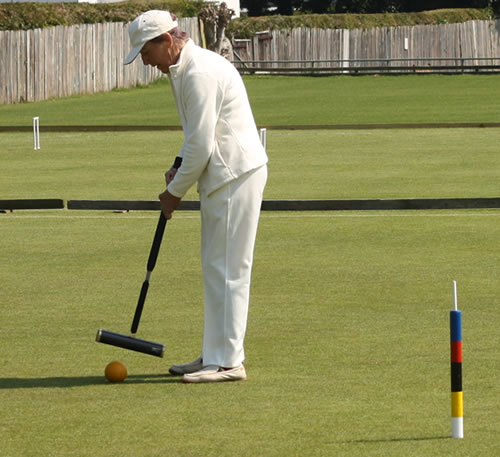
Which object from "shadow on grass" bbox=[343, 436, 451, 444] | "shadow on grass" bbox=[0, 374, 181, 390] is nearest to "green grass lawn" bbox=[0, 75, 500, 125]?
"shadow on grass" bbox=[0, 374, 181, 390]

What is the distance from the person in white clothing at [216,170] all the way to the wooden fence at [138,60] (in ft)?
97.7

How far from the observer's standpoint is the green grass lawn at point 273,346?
18.9ft

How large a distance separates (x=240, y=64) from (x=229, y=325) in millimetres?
44619

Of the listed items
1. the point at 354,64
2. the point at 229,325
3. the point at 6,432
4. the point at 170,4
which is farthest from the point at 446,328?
the point at 354,64

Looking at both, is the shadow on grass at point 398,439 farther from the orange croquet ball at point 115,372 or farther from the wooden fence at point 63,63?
the wooden fence at point 63,63

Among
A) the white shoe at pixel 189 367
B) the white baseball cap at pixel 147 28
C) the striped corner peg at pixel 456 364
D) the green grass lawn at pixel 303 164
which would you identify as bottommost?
the green grass lawn at pixel 303 164

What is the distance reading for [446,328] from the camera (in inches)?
320

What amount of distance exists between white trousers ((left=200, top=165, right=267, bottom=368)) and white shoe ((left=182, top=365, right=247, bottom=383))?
3 cm

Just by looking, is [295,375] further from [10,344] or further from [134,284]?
[134,284]

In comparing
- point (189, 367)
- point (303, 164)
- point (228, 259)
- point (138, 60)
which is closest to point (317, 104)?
point (138, 60)

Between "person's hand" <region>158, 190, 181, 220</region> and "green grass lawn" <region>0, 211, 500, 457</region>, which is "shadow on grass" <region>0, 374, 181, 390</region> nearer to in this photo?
"green grass lawn" <region>0, 211, 500, 457</region>

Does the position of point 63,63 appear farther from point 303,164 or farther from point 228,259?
point 228,259

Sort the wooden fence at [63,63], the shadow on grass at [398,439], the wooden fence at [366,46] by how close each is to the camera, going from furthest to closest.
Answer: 1. the wooden fence at [366,46]
2. the wooden fence at [63,63]
3. the shadow on grass at [398,439]

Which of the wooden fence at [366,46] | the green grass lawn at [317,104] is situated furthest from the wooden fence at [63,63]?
the wooden fence at [366,46]
